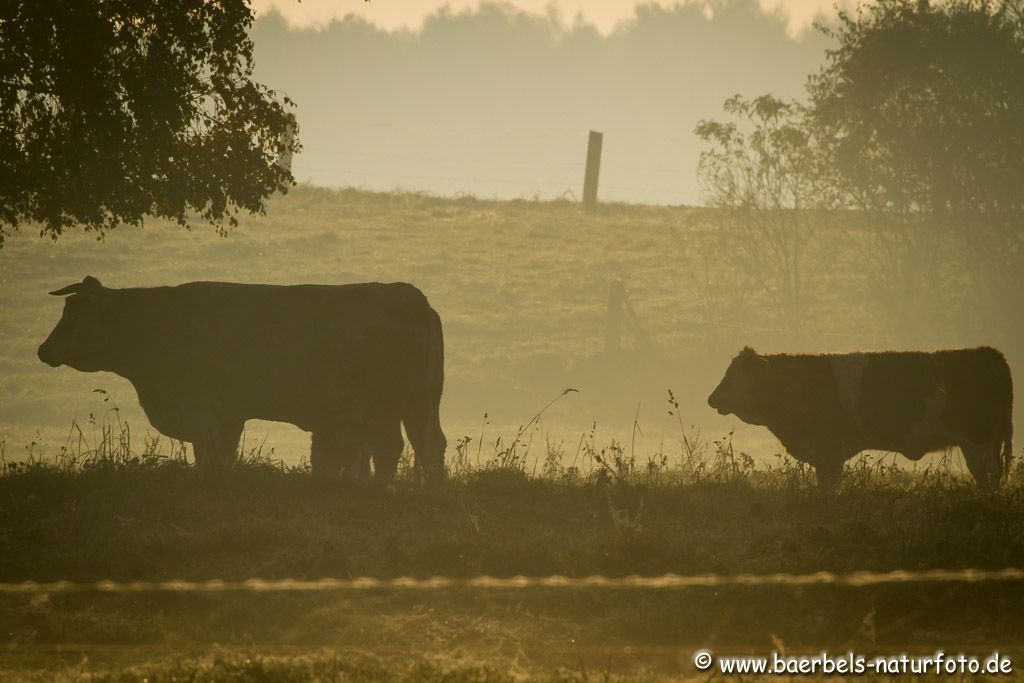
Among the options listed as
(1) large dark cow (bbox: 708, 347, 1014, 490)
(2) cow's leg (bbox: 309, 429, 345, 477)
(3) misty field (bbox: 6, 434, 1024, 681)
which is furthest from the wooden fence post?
(3) misty field (bbox: 6, 434, 1024, 681)

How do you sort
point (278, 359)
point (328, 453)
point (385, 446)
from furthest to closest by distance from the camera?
1. point (278, 359)
2. point (328, 453)
3. point (385, 446)

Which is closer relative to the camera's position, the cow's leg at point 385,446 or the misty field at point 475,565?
the misty field at point 475,565

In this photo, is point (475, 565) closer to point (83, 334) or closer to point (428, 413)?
point (428, 413)

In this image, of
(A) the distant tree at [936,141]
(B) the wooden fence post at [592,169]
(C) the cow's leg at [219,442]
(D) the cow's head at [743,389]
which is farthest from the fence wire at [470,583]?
(B) the wooden fence post at [592,169]

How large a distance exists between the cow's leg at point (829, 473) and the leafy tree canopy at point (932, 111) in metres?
30.0

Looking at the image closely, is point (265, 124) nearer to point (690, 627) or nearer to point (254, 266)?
point (690, 627)

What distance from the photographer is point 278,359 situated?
14.9 m

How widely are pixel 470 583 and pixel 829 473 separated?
6308mm

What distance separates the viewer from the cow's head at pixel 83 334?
15477mm

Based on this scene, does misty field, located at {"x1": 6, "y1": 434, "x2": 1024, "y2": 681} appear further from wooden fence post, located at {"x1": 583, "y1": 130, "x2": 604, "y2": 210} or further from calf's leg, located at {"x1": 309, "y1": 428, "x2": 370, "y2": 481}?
wooden fence post, located at {"x1": 583, "y1": 130, "x2": 604, "y2": 210}

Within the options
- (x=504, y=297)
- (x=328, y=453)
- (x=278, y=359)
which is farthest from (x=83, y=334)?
(x=504, y=297)

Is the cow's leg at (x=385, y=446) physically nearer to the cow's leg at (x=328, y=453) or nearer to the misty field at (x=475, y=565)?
the cow's leg at (x=328, y=453)

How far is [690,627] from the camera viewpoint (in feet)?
29.5

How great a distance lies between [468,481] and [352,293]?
3.18 m
